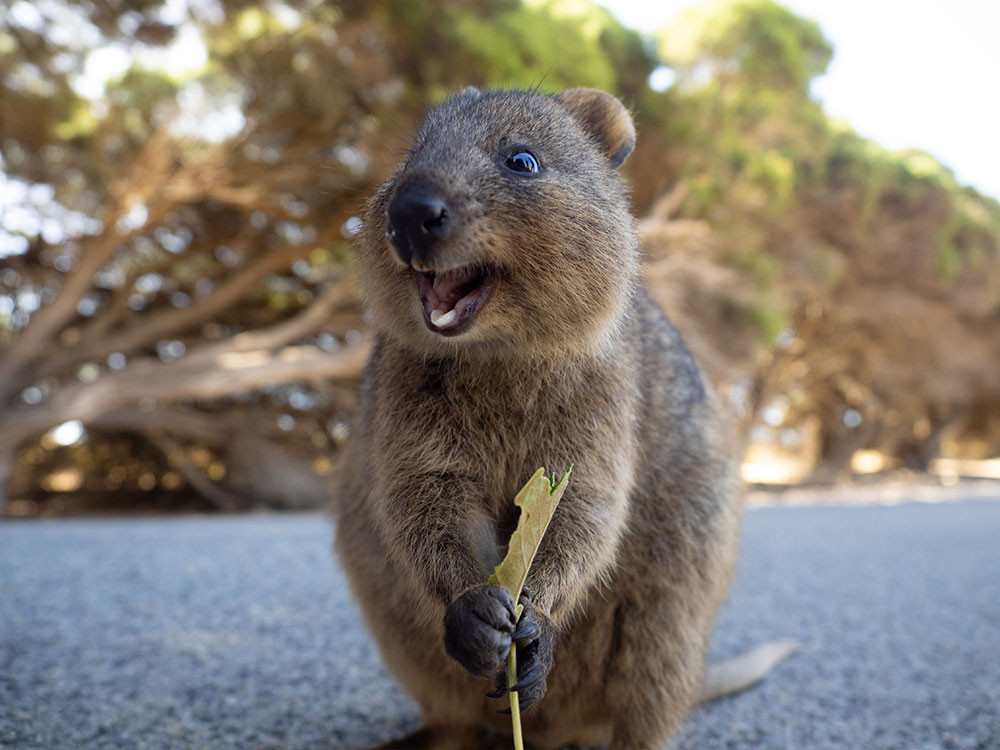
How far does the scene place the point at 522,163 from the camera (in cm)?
186

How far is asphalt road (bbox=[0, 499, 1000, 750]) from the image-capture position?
100 inches

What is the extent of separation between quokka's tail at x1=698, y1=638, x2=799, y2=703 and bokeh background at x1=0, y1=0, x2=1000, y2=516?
4.01 meters

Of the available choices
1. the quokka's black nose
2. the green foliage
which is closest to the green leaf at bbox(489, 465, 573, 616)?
the quokka's black nose

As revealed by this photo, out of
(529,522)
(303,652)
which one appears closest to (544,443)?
(529,522)

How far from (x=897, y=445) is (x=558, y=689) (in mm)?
25335

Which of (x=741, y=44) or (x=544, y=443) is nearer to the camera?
(x=544, y=443)

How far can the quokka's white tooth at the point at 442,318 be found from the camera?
164 centimetres

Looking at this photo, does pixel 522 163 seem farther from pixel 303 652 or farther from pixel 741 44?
pixel 741 44

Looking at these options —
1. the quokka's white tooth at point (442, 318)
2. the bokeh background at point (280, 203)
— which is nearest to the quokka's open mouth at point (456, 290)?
the quokka's white tooth at point (442, 318)

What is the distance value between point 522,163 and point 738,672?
232 centimetres

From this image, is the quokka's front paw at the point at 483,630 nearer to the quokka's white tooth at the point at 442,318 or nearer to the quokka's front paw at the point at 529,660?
the quokka's front paw at the point at 529,660

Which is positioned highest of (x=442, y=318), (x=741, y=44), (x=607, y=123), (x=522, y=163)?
(x=741, y=44)

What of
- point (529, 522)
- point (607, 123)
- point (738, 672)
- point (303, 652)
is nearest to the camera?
point (529, 522)

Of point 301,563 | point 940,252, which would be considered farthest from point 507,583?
point 940,252
